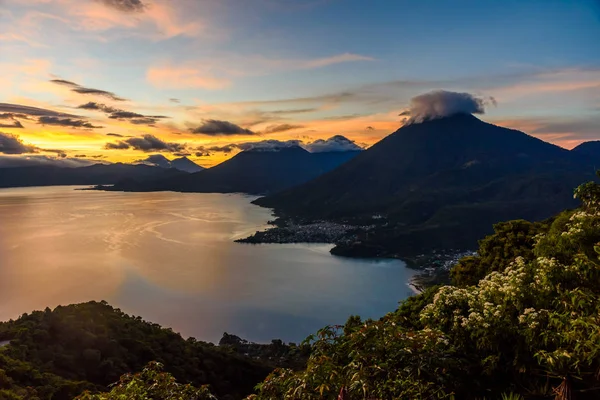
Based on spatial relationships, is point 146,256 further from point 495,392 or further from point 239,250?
point 495,392

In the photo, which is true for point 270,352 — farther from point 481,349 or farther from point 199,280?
point 199,280

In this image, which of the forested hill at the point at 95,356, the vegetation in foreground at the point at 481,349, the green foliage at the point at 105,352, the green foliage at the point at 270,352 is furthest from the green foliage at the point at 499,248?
the green foliage at the point at 270,352

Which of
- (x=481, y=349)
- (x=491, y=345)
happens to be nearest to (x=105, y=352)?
(x=481, y=349)

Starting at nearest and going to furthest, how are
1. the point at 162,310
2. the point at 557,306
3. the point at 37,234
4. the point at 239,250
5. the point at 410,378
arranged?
the point at 410,378
the point at 557,306
the point at 162,310
the point at 239,250
the point at 37,234

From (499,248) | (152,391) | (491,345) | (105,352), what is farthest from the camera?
(105,352)

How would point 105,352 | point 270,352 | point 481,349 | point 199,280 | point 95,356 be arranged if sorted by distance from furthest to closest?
point 199,280 < point 270,352 < point 105,352 < point 95,356 < point 481,349

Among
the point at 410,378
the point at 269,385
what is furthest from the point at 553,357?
the point at 269,385

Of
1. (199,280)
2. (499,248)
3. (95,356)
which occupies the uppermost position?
(499,248)
